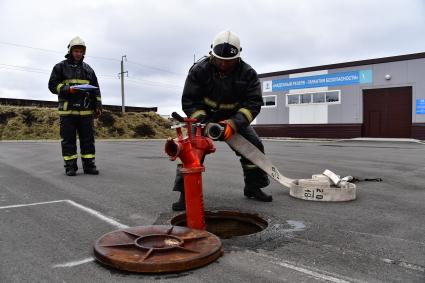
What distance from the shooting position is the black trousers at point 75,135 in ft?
22.6

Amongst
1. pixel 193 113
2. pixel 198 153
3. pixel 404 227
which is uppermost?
pixel 193 113

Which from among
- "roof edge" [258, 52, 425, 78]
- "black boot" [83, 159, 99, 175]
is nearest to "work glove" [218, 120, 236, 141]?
"black boot" [83, 159, 99, 175]

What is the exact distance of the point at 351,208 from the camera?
4.44 meters

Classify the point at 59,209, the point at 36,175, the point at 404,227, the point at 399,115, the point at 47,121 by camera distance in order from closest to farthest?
1. the point at 404,227
2. the point at 59,209
3. the point at 36,175
4. the point at 399,115
5. the point at 47,121

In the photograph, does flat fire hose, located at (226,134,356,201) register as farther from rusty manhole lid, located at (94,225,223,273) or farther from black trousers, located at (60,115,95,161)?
black trousers, located at (60,115,95,161)

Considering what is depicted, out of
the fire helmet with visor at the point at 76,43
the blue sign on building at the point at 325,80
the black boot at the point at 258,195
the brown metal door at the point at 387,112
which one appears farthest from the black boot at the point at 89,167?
the blue sign on building at the point at 325,80

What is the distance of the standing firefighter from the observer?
679cm

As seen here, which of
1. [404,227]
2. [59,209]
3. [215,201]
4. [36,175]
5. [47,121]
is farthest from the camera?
[47,121]

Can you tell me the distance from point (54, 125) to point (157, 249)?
32681mm

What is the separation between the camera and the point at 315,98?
29.0m

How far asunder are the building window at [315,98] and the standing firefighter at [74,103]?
23124 millimetres

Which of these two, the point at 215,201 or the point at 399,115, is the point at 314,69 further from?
the point at 215,201

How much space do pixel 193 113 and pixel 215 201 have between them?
1.10 m


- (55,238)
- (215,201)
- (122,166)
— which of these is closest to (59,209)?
(55,238)
